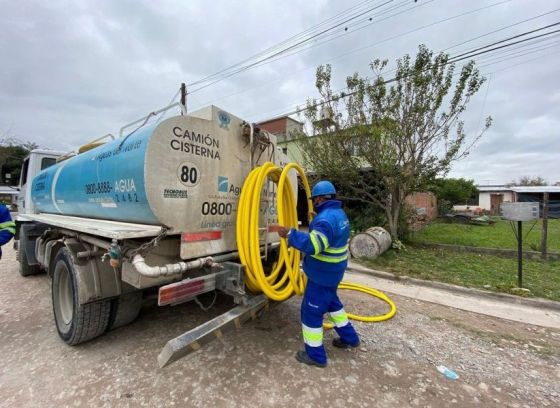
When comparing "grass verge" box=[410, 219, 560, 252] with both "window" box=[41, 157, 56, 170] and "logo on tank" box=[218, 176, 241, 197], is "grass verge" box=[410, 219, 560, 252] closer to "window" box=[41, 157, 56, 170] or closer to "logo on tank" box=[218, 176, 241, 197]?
"logo on tank" box=[218, 176, 241, 197]

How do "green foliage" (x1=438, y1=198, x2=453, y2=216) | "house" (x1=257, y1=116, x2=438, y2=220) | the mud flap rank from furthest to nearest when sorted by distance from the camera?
1. "green foliage" (x1=438, y1=198, x2=453, y2=216)
2. "house" (x1=257, y1=116, x2=438, y2=220)
3. the mud flap

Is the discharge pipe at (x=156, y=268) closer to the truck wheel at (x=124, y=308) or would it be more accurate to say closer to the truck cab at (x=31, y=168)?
the truck wheel at (x=124, y=308)

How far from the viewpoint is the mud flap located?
6.43 ft

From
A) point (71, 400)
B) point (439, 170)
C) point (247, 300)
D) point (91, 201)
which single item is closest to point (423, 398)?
point (247, 300)

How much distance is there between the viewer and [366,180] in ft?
30.5

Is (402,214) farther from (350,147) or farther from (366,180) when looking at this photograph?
(350,147)

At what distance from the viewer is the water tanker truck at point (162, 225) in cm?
236

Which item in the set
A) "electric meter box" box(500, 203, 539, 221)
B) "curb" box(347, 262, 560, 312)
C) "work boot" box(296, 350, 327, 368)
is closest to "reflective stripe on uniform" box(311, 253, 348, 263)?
"work boot" box(296, 350, 327, 368)

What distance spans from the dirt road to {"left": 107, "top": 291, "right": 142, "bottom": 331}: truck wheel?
7.7 inches

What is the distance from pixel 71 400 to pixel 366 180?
8.64 meters

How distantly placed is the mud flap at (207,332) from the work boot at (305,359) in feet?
1.87

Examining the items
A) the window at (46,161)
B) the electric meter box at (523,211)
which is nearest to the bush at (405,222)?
the electric meter box at (523,211)

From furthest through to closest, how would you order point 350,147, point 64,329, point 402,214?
point 402,214 → point 350,147 → point 64,329

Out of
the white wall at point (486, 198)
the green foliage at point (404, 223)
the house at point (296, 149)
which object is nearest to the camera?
the green foliage at point (404, 223)
